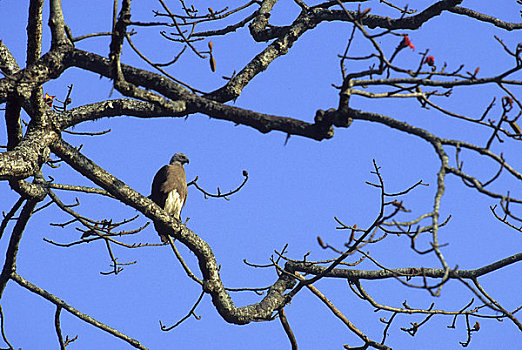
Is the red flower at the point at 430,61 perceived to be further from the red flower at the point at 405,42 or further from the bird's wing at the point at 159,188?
the bird's wing at the point at 159,188

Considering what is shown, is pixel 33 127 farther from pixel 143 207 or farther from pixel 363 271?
pixel 363 271

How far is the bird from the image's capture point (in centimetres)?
647

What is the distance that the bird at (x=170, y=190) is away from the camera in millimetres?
6469

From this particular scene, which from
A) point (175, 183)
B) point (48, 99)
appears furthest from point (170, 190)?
point (48, 99)

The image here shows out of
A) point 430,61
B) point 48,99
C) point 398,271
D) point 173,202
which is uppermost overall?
point 173,202

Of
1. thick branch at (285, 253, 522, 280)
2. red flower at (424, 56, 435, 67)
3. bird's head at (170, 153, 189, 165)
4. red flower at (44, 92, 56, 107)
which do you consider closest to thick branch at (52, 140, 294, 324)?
thick branch at (285, 253, 522, 280)

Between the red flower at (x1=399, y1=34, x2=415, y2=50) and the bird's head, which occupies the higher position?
the bird's head

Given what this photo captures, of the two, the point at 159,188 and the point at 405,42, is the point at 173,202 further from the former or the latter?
the point at 405,42

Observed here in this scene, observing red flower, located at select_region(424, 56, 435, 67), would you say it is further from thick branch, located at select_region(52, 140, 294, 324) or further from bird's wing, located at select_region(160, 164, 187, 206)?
bird's wing, located at select_region(160, 164, 187, 206)

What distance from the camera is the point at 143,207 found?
12.6ft

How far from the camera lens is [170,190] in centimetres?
648

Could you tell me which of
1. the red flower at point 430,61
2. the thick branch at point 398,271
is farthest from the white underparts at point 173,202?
the red flower at point 430,61

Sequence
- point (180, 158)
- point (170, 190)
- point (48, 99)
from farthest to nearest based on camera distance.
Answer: point (180, 158)
point (170, 190)
point (48, 99)

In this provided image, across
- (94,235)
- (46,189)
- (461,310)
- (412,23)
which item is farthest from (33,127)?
(461,310)
